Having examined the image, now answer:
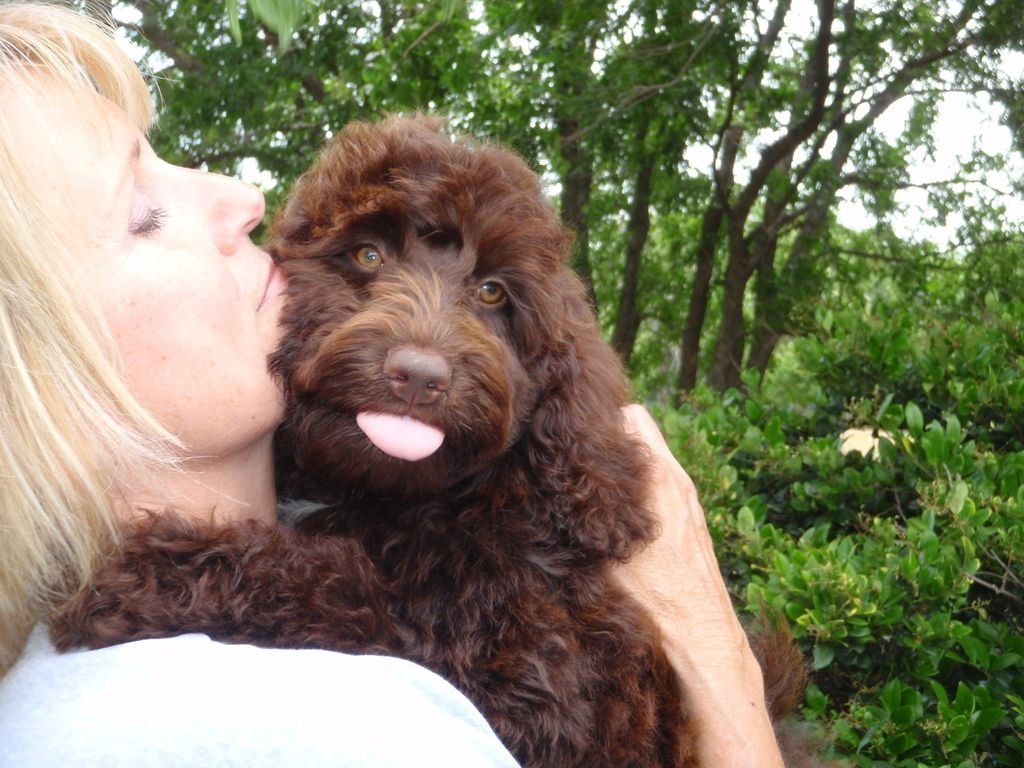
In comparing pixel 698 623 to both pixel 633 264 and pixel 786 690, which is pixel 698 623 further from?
pixel 633 264

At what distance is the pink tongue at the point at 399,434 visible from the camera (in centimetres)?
202

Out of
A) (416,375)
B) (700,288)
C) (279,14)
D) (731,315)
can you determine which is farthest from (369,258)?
(700,288)

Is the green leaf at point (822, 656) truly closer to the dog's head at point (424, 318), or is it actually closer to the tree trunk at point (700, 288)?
the dog's head at point (424, 318)

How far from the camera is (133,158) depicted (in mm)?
2207

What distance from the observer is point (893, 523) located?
3516 millimetres

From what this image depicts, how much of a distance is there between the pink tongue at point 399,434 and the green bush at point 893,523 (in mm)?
1563

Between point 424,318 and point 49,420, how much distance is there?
0.70 metres

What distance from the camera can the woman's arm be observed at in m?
2.33

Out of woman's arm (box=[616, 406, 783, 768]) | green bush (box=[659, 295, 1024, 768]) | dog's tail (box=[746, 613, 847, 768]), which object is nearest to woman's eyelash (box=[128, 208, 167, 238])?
woman's arm (box=[616, 406, 783, 768])

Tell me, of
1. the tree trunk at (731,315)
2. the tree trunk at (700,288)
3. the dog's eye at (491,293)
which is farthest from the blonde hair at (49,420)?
the tree trunk at (700,288)

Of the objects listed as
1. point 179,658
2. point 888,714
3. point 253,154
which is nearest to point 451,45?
point 253,154

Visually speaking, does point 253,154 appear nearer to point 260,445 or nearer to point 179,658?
point 260,445

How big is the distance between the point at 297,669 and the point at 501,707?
528mm

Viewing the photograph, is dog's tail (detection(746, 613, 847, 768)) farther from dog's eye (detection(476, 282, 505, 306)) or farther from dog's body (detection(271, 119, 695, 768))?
dog's eye (detection(476, 282, 505, 306))
